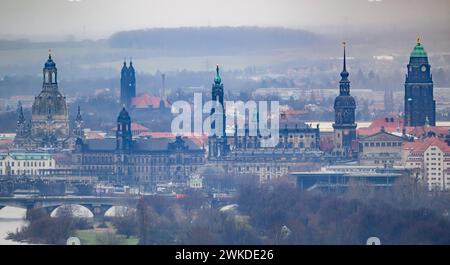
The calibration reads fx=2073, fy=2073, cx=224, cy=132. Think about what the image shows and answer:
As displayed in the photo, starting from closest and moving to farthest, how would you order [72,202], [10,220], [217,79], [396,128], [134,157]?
[10,220] < [72,202] < [217,79] < [396,128] < [134,157]

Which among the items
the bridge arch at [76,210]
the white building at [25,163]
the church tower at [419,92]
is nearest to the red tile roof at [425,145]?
the church tower at [419,92]

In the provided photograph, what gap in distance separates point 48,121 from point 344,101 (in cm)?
414

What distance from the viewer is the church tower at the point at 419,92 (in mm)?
24875

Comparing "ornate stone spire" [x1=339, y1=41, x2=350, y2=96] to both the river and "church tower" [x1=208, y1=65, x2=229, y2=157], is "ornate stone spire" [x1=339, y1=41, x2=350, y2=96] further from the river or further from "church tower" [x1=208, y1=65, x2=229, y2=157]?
Result: the river

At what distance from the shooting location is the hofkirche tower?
85.6 ft

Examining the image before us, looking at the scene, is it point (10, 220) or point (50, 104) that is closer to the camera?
point (10, 220)

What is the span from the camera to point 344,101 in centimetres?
2811

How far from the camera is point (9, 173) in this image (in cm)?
2686

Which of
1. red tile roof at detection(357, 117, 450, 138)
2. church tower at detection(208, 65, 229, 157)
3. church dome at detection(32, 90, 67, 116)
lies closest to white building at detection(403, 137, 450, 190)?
red tile roof at detection(357, 117, 450, 138)

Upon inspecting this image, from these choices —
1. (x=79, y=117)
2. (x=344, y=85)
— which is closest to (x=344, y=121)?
(x=344, y=85)

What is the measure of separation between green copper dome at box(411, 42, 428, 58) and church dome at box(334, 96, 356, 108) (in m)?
3.17

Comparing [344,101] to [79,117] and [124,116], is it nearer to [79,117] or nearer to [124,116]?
[124,116]
